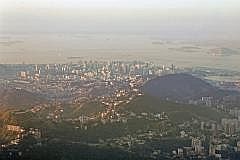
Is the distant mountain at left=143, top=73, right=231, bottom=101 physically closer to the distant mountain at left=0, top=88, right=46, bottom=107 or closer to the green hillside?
the green hillside

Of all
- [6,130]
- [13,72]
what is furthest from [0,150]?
[13,72]

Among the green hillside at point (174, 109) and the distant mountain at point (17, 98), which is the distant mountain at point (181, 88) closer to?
the green hillside at point (174, 109)

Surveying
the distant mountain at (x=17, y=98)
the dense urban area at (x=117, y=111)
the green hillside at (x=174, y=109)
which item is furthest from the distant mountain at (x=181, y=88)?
the distant mountain at (x=17, y=98)

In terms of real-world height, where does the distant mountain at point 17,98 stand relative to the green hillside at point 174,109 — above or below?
above

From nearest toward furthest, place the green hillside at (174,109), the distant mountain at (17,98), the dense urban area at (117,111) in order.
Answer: the dense urban area at (117,111)
the distant mountain at (17,98)
the green hillside at (174,109)

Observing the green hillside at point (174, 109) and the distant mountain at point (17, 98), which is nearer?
the distant mountain at point (17, 98)

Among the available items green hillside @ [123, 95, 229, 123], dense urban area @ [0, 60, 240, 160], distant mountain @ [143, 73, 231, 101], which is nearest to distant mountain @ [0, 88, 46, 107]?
dense urban area @ [0, 60, 240, 160]

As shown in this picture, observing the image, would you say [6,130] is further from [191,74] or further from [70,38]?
[191,74]
